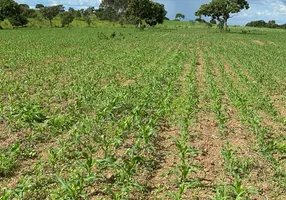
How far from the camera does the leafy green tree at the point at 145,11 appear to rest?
64.6 meters

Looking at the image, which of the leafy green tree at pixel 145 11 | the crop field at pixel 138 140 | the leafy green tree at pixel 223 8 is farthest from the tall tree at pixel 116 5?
the crop field at pixel 138 140

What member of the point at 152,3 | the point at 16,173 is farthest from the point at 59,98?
the point at 152,3

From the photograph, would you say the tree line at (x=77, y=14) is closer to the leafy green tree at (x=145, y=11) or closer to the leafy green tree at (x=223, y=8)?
the leafy green tree at (x=145, y=11)

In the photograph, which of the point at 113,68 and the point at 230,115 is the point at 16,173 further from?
the point at 113,68

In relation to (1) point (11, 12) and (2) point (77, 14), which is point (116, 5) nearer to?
(2) point (77, 14)

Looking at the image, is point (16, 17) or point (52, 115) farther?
point (16, 17)

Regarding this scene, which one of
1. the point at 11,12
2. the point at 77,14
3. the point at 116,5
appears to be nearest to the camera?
the point at 11,12

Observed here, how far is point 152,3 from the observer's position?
66.9 m

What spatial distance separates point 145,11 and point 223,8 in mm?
15547

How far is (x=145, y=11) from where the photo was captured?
65.0m

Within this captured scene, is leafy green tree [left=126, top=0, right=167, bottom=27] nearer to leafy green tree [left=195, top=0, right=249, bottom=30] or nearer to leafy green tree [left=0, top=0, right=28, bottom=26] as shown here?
leafy green tree [left=195, top=0, right=249, bottom=30]

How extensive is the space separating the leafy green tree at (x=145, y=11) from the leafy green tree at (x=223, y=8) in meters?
9.77

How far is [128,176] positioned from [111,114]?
3080 mm

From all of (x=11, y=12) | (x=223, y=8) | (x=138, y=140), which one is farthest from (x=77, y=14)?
(x=138, y=140)
